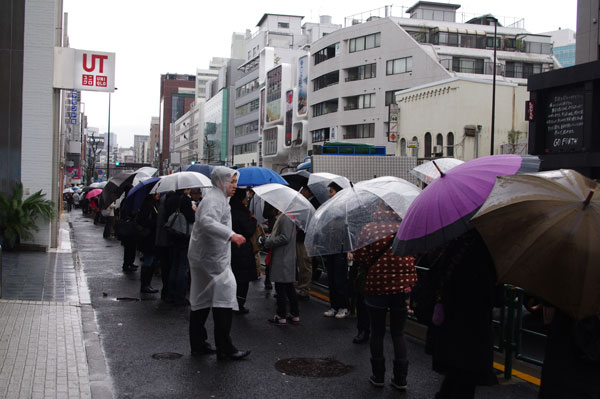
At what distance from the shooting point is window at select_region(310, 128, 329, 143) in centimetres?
6694

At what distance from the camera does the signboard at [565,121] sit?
2016 centimetres

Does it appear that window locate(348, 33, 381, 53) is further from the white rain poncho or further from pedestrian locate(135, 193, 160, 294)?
the white rain poncho

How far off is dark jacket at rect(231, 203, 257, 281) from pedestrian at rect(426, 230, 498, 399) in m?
4.34

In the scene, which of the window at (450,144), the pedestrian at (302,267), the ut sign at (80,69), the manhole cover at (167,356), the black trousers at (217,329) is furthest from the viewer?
the window at (450,144)

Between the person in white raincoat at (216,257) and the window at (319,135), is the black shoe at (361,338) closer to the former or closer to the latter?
the person in white raincoat at (216,257)

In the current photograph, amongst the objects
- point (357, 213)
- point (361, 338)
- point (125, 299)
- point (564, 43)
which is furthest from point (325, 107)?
point (564, 43)

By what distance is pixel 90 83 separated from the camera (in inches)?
665

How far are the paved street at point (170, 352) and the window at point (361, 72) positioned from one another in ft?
173

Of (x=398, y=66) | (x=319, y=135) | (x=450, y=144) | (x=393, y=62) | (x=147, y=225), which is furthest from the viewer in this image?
(x=319, y=135)

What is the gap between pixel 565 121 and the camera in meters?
20.8

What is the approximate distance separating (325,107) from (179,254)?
58.5 metres

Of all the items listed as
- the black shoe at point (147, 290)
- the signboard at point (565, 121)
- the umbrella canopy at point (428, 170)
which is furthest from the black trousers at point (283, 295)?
the signboard at point (565, 121)

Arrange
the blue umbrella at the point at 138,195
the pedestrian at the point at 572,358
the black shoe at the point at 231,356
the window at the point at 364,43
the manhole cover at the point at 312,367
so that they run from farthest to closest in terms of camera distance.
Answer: the window at the point at 364,43 → the blue umbrella at the point at 138,195 → the black shoe at the point at 231,356 → the manhole cover at the point at 312,367 → the pedestrian at the point at 572,358

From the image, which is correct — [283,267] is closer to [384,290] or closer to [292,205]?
[292,205]
